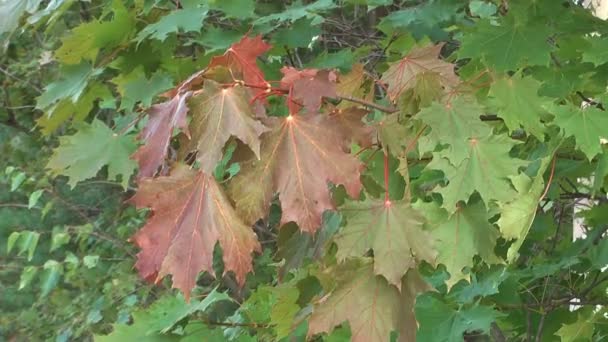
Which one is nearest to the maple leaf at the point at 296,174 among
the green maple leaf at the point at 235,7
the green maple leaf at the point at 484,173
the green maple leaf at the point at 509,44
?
the green maple leaf at the point at 484,173

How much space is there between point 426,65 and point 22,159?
494cm

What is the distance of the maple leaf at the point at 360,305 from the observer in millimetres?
1131

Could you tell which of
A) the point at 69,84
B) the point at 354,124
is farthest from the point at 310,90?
the point at 69,84

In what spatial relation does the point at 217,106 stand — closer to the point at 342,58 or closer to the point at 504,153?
the point at 504,153

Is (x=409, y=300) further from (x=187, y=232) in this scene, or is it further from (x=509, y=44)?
(x=509, y=44)

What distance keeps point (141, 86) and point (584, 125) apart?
3.15 feet

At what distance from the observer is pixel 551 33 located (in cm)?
166

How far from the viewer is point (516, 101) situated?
4.73 feet

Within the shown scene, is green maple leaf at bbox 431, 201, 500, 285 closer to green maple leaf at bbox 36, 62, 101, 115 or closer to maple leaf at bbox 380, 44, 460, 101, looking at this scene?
maple leaf at bbox 380, 44, 460, 101

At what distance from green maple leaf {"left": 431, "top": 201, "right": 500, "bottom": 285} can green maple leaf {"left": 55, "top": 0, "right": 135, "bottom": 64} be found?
0.89 metres

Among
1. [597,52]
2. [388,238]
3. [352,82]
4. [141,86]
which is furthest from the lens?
[141,86]

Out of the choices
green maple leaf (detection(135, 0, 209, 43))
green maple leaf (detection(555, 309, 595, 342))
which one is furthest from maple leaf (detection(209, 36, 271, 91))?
green maple leaf (detection(555, 309, 595, 342))

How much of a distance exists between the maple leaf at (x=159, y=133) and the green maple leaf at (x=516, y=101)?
642 mm

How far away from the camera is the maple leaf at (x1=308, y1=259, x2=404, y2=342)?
1.13 metres
